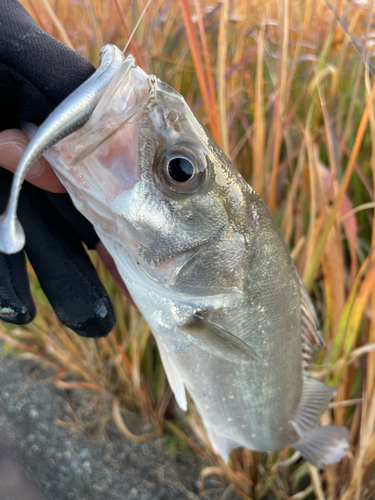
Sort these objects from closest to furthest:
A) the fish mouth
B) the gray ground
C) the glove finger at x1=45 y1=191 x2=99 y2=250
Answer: the fish mouth, the glove finger at x1=45 y1=191 x2=99 y2=250, the gray ground

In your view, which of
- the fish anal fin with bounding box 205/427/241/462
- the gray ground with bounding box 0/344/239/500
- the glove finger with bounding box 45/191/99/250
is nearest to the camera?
the glove finger with bounding box 45/191/99/250

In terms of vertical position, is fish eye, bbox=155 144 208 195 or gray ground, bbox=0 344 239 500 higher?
fish eye, bbox=155 144 208 195

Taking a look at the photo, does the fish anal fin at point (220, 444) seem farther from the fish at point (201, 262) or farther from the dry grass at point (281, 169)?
the dry grass at point (281, 169)

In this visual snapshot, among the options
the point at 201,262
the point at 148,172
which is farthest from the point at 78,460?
the point at 148,172

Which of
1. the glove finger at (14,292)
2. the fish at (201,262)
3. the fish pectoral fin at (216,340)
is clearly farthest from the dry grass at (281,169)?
the glove finger at (14,292)

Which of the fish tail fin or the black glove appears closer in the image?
the black glove

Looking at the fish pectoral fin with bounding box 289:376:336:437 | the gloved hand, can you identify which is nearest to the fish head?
the gloved hand

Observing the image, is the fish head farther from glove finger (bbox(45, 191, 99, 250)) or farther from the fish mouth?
glove finger (bbox(45, 191, 99, 250))

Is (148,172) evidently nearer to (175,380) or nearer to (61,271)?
(61,271)

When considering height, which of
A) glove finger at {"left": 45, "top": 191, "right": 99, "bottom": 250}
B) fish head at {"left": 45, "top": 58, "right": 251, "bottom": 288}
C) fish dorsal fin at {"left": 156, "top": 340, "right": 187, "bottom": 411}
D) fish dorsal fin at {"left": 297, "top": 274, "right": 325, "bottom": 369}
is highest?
fish head at {"left": 45, "top": 58, "right": 251, "bottom": 288}
